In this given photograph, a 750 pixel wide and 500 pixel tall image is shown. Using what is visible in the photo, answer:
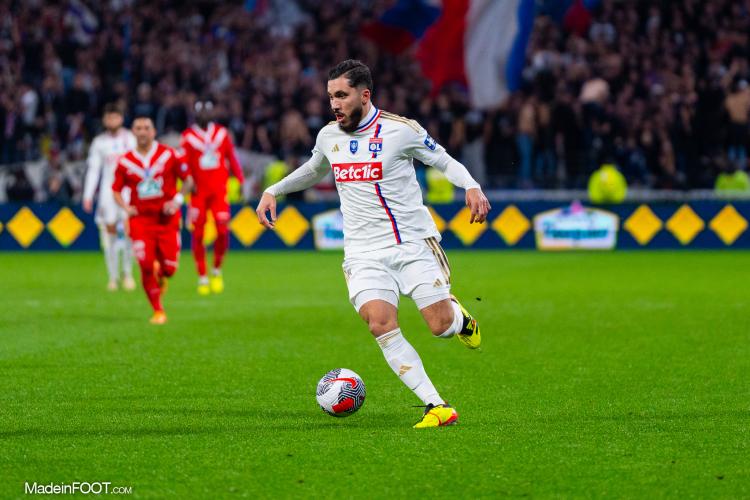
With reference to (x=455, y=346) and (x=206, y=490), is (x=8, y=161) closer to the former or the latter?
(x=455, y=346)

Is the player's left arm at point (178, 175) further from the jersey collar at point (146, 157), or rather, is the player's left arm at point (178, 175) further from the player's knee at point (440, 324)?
the player's knee at point (440, 324)

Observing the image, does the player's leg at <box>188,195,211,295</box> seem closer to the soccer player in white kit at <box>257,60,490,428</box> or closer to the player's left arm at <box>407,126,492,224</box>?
the soccer player in white kit at <box>257,60,490,428</box>

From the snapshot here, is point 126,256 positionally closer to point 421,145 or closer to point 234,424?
point 234,424

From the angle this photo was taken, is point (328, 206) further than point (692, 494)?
Yes

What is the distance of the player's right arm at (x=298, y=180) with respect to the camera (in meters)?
8.09

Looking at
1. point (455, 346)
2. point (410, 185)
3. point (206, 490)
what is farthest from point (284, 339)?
point (206, 490)

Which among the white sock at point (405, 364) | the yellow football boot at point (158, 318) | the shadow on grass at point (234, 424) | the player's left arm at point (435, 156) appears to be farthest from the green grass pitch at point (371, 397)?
the player's left arm at point (435, 156)

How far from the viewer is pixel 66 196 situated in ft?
85.1

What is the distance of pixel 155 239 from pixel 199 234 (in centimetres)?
387

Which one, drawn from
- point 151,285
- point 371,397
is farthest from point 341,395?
point 151,285

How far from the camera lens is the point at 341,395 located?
7820mm

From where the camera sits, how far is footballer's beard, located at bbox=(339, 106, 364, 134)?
7.79 metres

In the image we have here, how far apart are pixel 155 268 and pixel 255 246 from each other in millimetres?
11722

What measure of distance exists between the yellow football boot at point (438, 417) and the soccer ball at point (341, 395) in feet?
1.48
